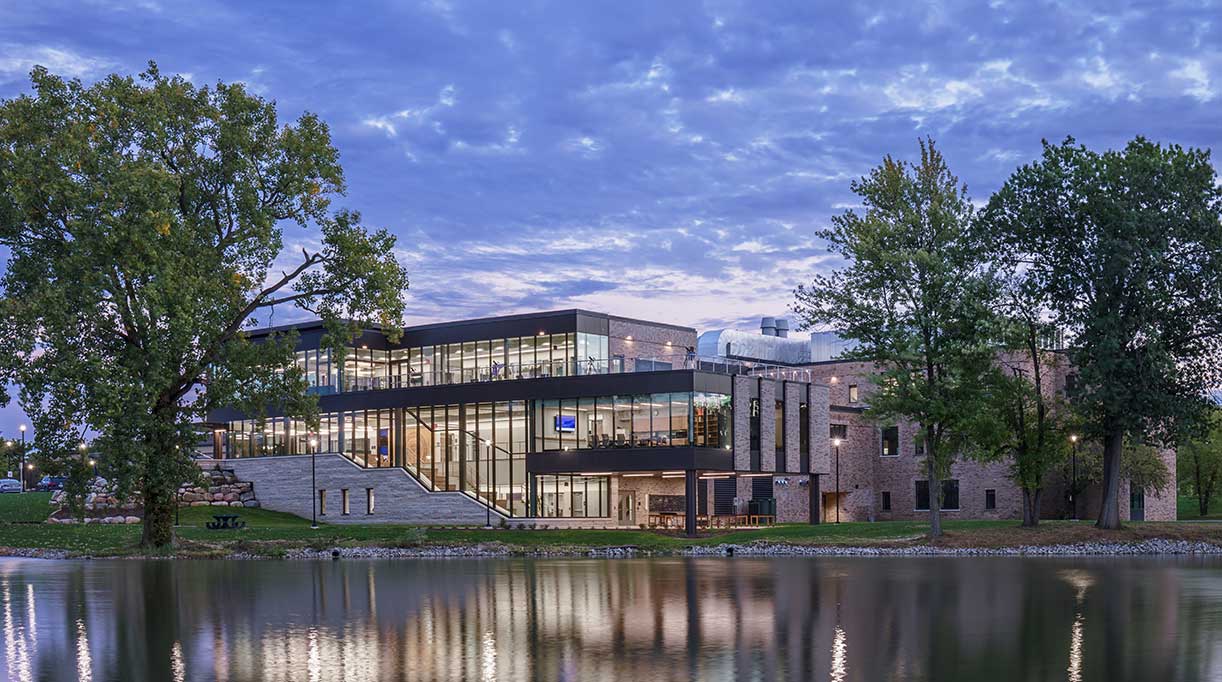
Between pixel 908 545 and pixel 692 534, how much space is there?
15.0 meters

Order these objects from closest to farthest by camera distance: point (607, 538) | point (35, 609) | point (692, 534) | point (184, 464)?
1. point (35, 609)
2. point (184, 464)
3. point (607, 538)
4. point (692, 534)

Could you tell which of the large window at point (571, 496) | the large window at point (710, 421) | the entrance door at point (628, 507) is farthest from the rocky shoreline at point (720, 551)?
the entrance door at point (628, 507)

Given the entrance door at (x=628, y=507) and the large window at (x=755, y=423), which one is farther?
the entrance door at (x=628, y=507)

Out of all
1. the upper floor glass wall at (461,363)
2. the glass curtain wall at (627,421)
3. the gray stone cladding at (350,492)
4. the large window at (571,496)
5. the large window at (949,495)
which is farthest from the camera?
the large window at (949,495)

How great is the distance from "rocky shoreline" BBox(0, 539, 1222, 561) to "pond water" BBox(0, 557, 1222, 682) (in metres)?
11.9

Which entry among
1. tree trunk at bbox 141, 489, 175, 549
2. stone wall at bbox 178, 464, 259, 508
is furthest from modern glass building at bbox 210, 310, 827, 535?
tree trunk at bbox 141, 489, 175, 549

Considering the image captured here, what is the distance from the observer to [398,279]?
48438 millimetres

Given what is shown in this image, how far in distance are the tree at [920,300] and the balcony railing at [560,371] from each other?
14.1m

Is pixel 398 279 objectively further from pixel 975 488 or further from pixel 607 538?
pixel 975 488

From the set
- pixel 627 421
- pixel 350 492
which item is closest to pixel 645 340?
pixel 627 421

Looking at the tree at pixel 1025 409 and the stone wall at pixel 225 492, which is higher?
the tree at pixel 1025 409

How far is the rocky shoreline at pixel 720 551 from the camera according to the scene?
147 ft

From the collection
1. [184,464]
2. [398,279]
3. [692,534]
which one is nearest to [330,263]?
[398,279]

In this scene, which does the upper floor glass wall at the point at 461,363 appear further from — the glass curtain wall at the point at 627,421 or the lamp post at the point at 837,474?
the lamp post at the point at 837,474
